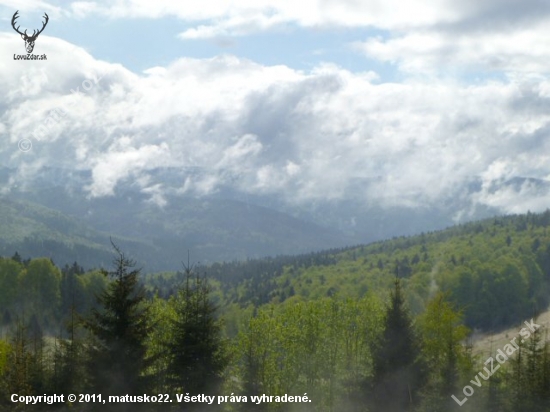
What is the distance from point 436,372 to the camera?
168ft

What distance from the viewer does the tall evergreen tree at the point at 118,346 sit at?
32531mm

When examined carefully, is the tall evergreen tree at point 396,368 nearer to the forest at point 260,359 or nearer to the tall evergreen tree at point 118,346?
the forest at point 260,359

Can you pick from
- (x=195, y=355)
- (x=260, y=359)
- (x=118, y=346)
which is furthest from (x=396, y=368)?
(x=118, y=346)

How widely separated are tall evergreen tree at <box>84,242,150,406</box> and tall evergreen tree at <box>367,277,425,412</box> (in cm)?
1921

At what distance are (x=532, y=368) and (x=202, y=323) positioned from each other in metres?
27.3

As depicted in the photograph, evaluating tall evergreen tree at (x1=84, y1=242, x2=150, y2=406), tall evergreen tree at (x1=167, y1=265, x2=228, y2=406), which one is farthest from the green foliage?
tall evergreen tree at (x1=84, y1=242, x2=150, y2=406)

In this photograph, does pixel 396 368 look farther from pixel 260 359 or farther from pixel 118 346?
pixel 118 346

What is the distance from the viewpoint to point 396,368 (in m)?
46.2

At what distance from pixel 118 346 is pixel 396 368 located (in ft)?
68.9

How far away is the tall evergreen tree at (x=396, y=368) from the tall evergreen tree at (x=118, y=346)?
63.0 ft

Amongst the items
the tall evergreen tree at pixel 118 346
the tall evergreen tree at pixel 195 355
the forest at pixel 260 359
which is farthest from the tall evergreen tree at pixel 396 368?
the tall evergreen tree at pixel 118 346

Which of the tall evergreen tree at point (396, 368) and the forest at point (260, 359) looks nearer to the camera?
the forest at point (260, 359)

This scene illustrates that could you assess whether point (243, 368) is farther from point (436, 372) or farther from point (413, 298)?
point (413, 298)

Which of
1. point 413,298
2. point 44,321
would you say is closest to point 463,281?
point 413,298
